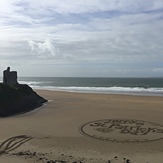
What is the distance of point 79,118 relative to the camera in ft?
51.4

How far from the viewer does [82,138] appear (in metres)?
11.2

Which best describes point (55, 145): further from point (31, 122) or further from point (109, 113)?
point (109, 113)

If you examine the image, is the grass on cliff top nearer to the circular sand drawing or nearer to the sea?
the circular sand drawing

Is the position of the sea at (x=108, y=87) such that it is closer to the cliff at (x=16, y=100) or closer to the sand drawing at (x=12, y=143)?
the cliff at (x=16, y=100)

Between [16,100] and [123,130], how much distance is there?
954 cm

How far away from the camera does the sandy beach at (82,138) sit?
28.5ft

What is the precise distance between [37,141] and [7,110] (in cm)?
704

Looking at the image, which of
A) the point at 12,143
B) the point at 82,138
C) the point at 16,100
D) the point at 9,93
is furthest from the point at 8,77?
the point at 82,138

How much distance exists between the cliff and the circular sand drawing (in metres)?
6.13

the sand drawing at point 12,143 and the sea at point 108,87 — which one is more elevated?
the sea at point 108,87

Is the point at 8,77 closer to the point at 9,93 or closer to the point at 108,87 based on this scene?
the point at 9,93

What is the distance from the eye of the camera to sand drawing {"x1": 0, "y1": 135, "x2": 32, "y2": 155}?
9.37m

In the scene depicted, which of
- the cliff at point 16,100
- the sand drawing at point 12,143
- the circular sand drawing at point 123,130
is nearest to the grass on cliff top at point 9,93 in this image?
the cliff at point 16,100

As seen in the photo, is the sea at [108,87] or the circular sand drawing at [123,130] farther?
the sea at [108,87]
